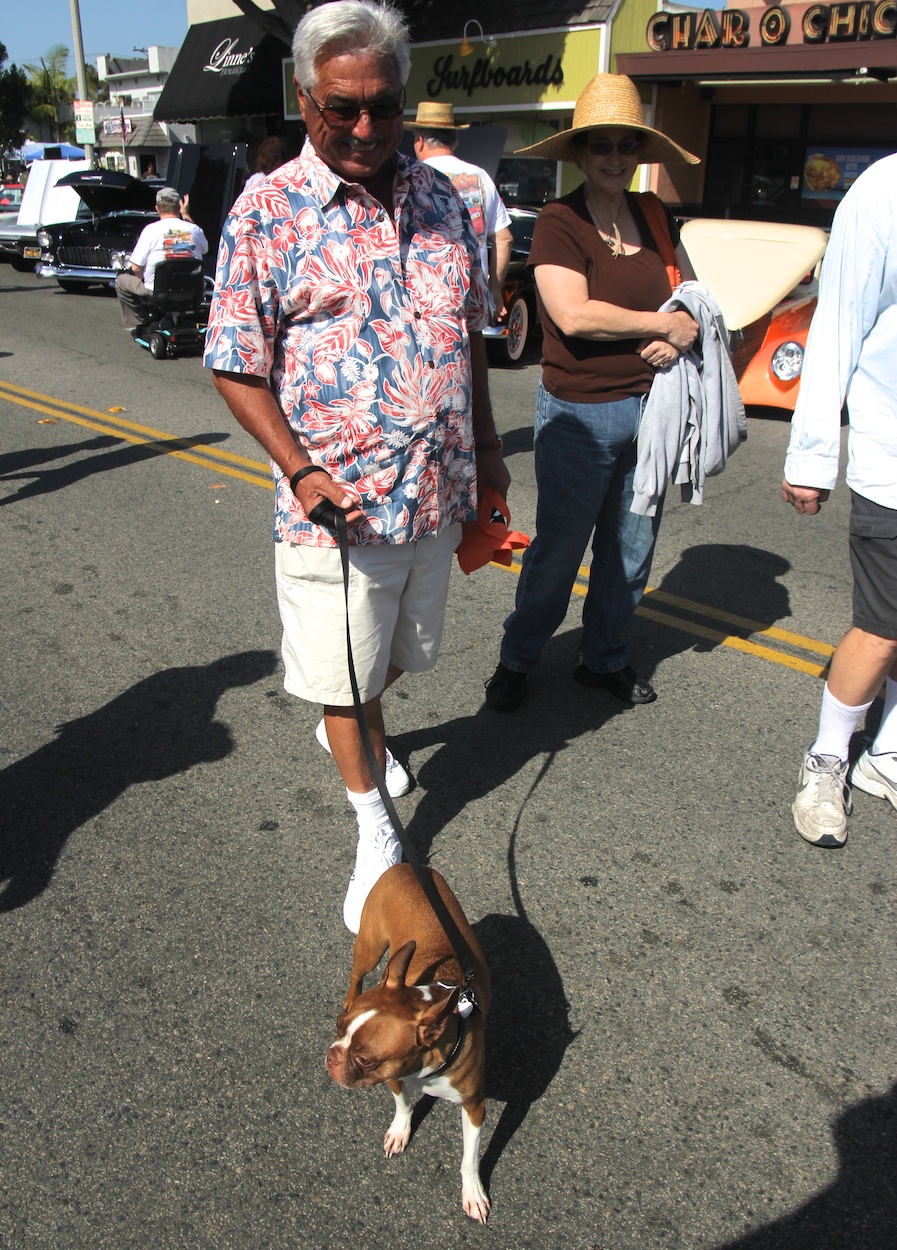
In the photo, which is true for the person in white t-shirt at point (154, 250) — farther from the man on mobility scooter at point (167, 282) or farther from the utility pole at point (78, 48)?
the utility pole at point (78, 48)

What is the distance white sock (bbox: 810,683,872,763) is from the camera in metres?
3.02

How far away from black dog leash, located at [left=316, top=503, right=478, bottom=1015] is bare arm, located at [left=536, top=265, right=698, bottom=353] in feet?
4.05

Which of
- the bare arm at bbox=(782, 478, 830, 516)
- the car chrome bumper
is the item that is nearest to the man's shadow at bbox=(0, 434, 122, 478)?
the bare arm at bbox=(782, 478, 830, 516)

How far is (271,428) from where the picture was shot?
2.28 meters

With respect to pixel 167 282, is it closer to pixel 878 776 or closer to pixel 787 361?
pixel 787 361

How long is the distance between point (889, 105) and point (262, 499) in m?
13.6

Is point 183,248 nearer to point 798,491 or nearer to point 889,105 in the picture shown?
point 798,491

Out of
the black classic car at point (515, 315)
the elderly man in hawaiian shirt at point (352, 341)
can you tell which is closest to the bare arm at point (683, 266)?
the elderly man in hawaiian shirt at point (352, 341)

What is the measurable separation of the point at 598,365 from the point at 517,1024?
2.01m

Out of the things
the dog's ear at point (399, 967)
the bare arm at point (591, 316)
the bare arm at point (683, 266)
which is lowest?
the dog's ear at point (399, 967)

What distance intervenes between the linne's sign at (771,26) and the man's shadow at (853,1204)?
48.5 ft

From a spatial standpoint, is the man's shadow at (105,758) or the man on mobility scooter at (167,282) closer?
the man's shadow at (105,758)

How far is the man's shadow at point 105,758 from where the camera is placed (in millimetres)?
3023

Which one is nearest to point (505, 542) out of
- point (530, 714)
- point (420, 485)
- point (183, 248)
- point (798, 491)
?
point (420, 485)
